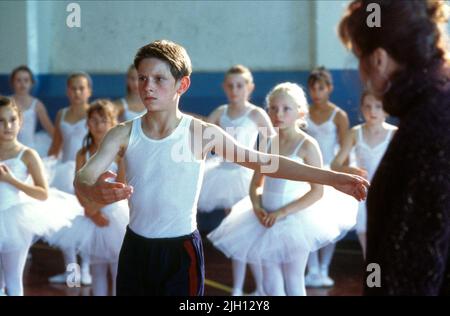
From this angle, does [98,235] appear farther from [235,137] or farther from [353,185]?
[353,185]

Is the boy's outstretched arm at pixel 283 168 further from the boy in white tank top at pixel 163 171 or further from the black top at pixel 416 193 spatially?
the black top at pixel 416 193

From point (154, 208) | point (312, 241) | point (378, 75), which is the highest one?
point (378, 75)

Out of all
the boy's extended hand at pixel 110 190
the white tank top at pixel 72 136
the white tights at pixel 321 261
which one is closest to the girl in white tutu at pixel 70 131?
the white tank top at pixel 72 136

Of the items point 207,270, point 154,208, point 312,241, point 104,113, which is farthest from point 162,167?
point 207,270

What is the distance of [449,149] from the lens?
149cm

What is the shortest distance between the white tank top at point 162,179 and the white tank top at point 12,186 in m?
1.54

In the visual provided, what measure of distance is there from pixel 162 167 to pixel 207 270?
3.03 metres

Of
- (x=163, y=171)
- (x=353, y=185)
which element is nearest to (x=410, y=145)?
(x=353, y=185)

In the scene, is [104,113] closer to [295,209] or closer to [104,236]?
[104,236]

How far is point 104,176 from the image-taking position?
223cm

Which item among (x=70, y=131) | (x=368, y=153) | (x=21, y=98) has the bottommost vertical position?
(x=368, y=153)

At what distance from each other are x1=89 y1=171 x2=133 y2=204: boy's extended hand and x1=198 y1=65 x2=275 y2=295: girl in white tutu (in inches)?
123

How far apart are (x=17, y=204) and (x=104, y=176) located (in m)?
2.02

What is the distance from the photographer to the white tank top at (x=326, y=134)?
5.76 metres
